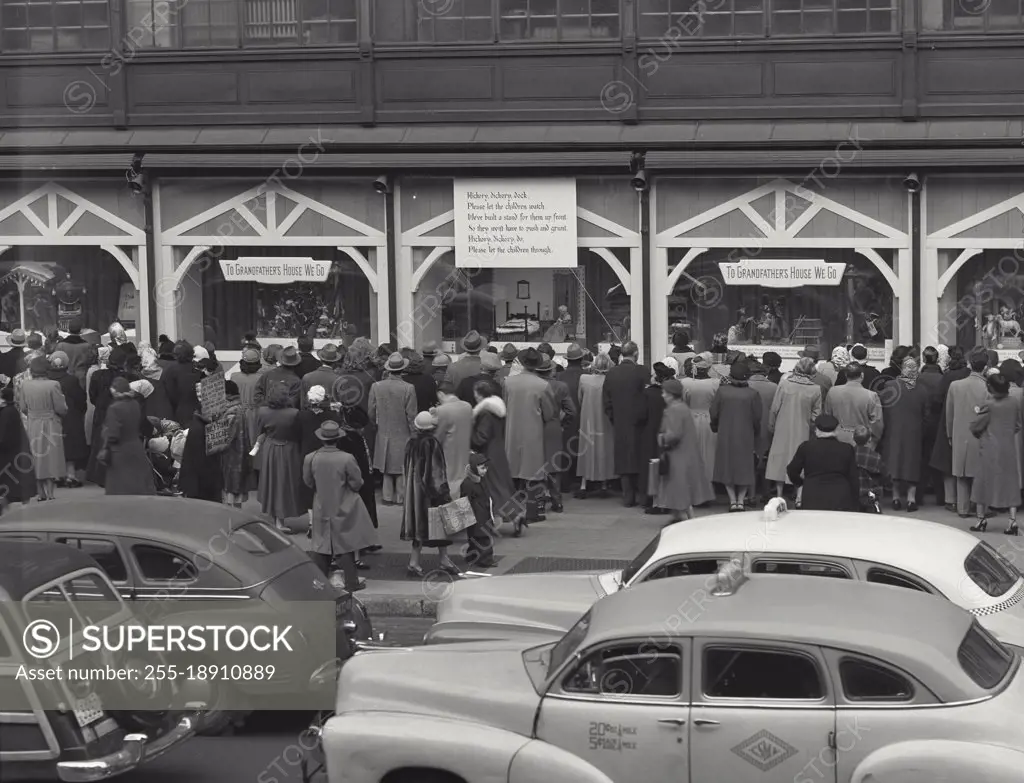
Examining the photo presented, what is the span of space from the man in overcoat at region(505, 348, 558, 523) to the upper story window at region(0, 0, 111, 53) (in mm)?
10546

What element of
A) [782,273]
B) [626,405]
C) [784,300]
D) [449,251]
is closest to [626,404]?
Result: [626,405]

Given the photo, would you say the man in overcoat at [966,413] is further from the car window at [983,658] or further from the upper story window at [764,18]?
the car window at [983,658]

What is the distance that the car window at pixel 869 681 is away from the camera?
6676 millimetres

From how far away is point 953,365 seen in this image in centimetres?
1697

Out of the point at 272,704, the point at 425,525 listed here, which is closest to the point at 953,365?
the point at 425,525

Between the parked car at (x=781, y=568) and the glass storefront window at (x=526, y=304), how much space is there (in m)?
12.2

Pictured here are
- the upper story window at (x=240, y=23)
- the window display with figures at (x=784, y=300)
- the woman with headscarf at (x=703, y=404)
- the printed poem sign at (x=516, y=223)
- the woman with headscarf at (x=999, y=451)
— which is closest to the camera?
the woman with headscarf at (x=999, y=451)

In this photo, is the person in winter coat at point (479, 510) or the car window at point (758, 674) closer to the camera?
the car window at point (758, 674)

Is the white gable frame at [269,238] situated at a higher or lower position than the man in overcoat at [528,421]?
higher

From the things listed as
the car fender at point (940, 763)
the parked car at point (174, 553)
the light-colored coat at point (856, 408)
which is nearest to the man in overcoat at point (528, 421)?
the light-colored coat at point (856, 408)

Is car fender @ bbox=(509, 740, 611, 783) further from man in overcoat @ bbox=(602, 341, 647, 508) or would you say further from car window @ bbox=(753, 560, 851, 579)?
man in overcoat @ bbox=(602, 341, 647, 508)

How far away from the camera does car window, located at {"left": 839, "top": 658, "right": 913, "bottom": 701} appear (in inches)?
263

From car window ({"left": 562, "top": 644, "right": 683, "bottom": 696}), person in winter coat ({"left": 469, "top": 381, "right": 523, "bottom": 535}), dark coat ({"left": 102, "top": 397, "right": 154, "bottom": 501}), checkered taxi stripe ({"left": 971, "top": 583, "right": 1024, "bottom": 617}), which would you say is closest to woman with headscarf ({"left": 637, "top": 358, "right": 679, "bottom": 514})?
person in winter coat ({"left": 469, "top": 381, "right": 523, "bottom": 535})

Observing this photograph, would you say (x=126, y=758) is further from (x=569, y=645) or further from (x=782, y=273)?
(x=782, y=273)
